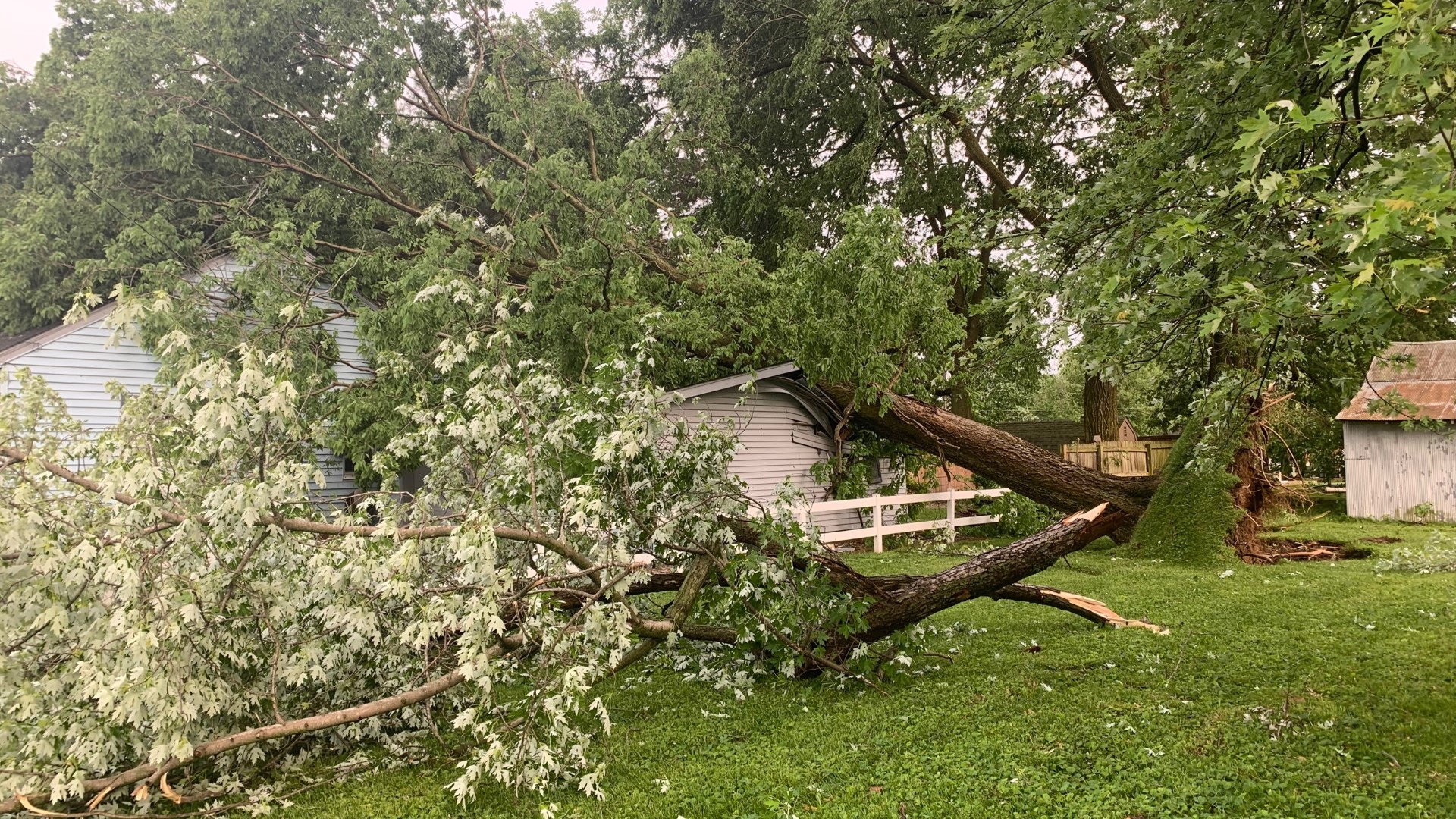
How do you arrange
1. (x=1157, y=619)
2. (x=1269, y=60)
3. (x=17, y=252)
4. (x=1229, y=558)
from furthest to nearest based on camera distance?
1. (x=17, y=252)
2. (x=1229, y=558)
3. (x=1157, y=619)
4. (x=1269, y=60)

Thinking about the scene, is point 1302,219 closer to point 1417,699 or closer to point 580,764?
point 1417,699

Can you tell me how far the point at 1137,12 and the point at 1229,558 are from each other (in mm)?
8300

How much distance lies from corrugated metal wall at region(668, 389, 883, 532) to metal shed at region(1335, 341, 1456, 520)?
9.91m

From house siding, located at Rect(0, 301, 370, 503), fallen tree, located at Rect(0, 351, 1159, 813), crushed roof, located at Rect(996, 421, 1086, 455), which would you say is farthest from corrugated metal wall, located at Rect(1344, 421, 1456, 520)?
house siding, located at Rect(0, 301, 370, 503)

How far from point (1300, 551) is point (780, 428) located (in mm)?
8705

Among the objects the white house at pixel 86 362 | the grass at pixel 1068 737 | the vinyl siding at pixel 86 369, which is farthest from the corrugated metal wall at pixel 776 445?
the vinyl siding at pixel 86 369

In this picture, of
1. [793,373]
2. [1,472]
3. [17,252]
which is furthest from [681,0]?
[1,472]

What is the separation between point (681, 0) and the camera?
17.2 m

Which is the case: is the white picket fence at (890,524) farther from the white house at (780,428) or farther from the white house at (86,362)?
the white house at (86,362)

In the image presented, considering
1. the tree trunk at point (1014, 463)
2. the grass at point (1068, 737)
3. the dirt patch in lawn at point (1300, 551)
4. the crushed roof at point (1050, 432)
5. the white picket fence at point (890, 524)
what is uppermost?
the crushed roof at point (1050, 432)

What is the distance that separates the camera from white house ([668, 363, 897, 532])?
48.5 feet

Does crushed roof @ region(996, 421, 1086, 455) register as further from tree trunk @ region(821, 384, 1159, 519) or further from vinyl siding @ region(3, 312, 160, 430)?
vinyl siding @ region(3, 312, 160, 430)

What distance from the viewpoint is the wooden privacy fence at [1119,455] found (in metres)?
19.3

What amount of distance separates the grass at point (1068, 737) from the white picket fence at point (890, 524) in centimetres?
670
